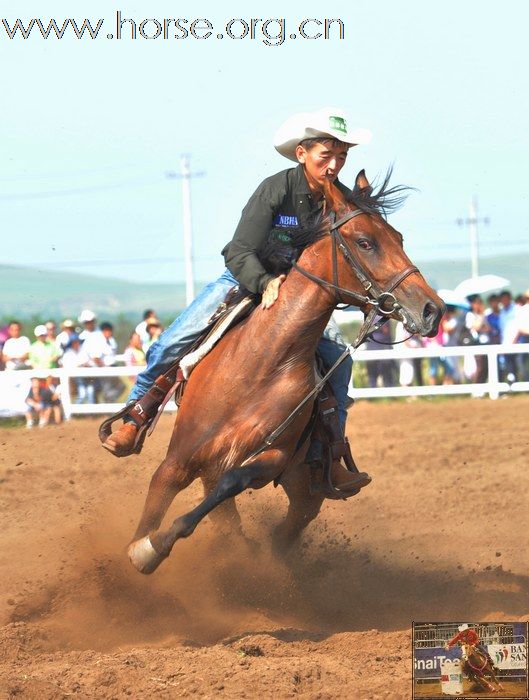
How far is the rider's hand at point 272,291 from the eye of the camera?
5691 mm

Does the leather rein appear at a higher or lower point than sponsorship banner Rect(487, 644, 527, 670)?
higher

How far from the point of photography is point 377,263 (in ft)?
17.5

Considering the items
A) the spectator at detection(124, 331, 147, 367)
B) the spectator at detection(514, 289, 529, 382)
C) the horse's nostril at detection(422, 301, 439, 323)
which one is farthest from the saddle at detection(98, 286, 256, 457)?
the spectator at detection(514, 289, 529, 382)

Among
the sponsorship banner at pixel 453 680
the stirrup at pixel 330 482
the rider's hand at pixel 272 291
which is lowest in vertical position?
the sponsorship banner at pixel 453 680

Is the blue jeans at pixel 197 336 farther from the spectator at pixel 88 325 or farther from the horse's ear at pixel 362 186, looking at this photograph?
the spectator at pixel 88 325

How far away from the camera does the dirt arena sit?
469 cm

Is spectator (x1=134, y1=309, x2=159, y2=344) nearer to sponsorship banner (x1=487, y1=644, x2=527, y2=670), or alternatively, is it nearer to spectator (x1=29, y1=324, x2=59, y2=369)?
spectator (x1=29, y1=324, x2=59, y2=369)

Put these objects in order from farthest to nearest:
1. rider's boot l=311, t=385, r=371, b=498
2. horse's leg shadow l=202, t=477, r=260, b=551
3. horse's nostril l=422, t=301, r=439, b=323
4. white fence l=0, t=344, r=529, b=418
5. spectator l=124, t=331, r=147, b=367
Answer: spectator l=124, t=331, r=147, b=367
white fence l=0, t=344, r=529, b=418
horse's leg shadow l=202, t=477, r=260, b=551
rider's boot l=311, t=385, r=371, b=498
horse's nostril l=422, t=301, r=439, b=323

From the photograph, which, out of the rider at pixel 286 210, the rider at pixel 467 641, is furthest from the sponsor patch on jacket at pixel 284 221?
the rider at pixel 467 641

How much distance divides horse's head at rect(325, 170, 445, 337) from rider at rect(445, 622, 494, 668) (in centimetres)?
154

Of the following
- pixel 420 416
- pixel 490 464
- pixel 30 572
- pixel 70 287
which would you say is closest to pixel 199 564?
pixel 30 572

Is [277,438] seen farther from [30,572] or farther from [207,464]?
[30,572]

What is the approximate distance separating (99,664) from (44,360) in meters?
11.7

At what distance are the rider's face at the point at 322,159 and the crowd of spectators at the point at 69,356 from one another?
994cm
